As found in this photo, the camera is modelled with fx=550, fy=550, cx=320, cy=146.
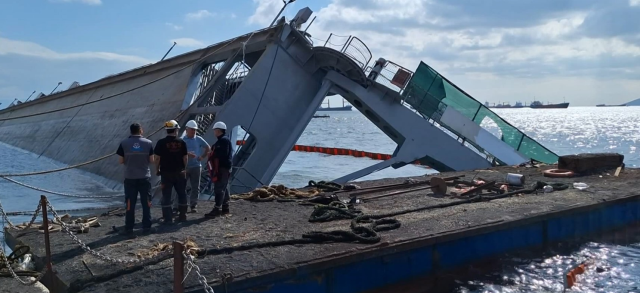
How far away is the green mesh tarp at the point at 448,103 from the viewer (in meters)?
16.4

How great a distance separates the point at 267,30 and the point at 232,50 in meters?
1.73

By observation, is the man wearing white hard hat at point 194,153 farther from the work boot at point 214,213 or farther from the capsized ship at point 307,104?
the capsized ship at point 307,104

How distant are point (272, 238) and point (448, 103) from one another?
10.5 metres

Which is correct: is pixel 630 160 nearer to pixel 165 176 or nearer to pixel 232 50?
pixel 232 50

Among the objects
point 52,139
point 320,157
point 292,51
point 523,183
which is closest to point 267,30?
point 292,51

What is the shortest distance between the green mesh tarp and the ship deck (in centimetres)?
499

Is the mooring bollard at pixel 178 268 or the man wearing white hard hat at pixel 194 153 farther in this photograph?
the man wearing white hard hat at pixel 194 153

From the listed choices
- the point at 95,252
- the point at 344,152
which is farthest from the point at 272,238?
the point at 344,152

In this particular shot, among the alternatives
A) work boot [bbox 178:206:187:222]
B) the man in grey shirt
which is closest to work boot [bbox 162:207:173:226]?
work boot [bbox 178:206:187:222]

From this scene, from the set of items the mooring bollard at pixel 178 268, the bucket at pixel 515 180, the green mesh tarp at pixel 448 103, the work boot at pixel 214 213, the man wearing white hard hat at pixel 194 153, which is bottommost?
the work boot at pixel 214 213

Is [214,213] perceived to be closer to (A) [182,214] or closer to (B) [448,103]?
(A) [182,214]

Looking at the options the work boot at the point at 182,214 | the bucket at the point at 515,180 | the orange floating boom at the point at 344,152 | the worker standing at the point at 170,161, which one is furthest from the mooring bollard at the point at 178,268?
the orange floating boom at the point at 344,152

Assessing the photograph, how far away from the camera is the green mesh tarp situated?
53.9 feet

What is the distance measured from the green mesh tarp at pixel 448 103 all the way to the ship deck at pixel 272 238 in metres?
4.99
